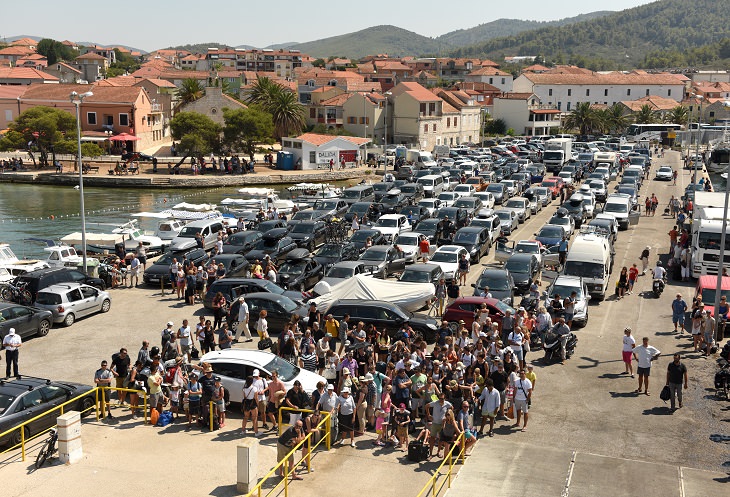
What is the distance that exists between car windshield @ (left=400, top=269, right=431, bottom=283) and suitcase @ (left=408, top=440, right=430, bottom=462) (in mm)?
12079

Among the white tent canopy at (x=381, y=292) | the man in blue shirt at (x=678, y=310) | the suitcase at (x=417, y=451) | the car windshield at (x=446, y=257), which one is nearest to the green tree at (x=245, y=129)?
the car windshield at (x=446, y=257)

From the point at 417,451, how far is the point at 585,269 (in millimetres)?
14870

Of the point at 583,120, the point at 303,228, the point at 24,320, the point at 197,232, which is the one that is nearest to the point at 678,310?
the point at 303,228

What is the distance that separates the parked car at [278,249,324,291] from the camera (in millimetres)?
26406

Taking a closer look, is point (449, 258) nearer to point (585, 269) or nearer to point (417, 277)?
point (417, 277)

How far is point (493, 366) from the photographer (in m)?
15.8

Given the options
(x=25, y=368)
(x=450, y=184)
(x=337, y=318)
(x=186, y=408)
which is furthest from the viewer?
(x=450, y=184)

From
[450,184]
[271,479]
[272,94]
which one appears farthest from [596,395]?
[272,94]

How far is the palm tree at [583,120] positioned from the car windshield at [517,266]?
303 feet

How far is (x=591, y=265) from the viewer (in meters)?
26.2

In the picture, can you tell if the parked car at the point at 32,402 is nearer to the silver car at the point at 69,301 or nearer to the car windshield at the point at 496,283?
the silver car at the point at 69,301

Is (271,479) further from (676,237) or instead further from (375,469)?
(676,237)

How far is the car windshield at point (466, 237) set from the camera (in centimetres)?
3156

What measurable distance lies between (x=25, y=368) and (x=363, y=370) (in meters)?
8.98
